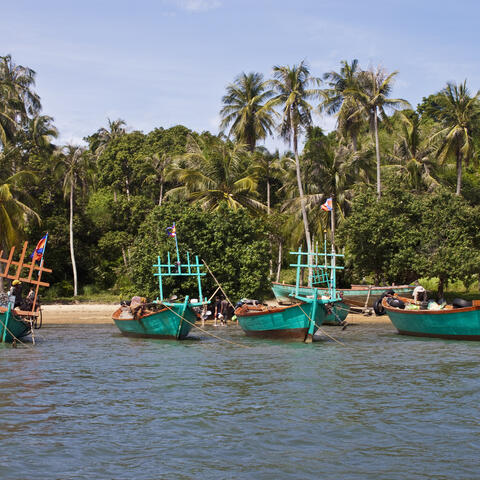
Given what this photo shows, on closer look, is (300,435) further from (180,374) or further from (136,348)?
(136,348)

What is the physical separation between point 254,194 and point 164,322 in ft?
62.6

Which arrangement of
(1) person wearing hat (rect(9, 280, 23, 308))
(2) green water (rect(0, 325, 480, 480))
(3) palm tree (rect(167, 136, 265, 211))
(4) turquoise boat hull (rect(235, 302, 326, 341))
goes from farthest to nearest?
(3) palm tree (rect(167, 136, 265, 211))
(1) person wearing hat (rect(9, 280, 23, 308))
(4) turquoise boat hull (rect(235, 302, 326, 341))
(2) green water (rect(0, 325, 480, 480))

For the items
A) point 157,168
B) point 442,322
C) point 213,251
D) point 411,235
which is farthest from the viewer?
point 157,168

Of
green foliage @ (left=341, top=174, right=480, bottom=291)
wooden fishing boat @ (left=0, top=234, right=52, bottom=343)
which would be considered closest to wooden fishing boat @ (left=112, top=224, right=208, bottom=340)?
wooden fishing boat @ (left=0, top=234, right=52, bottom=343)

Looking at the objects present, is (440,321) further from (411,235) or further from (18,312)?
(18,312)

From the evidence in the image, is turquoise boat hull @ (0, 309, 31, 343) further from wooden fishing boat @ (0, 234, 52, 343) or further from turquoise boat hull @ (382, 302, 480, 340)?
turquoise boat hull @ (382, 302, 480, 340)

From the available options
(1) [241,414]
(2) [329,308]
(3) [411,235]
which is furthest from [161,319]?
(3) [411,235]

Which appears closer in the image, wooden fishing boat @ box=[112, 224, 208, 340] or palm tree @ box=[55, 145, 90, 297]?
wooden fishing boat @ box=[112, 224, 208, 340]

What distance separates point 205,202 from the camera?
141 ft

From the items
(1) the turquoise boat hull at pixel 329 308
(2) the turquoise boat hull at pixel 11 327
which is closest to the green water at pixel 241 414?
(2) the turquoise boat hull at pixel 11 327

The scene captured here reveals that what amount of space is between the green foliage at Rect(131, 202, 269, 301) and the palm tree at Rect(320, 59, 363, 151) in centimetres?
1351

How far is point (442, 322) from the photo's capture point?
26406 millimetres

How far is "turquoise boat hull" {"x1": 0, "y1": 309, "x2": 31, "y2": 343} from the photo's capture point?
82.9 feet

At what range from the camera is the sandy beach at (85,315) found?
37.1 m
